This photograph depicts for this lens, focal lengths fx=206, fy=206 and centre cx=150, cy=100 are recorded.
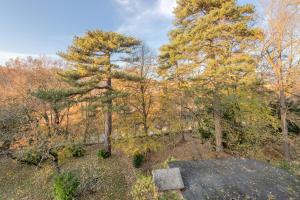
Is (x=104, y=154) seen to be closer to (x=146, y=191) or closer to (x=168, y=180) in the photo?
(x=146, y=191)

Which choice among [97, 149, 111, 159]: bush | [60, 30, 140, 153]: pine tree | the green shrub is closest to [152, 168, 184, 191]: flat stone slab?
[60, 30, 140, 153]: pine tree

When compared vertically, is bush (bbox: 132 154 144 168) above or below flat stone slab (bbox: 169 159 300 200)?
below

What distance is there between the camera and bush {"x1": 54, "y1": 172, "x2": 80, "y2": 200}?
9547 millimetres

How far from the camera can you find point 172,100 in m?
14.9

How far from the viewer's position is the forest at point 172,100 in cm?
1124

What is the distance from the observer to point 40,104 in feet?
54.9

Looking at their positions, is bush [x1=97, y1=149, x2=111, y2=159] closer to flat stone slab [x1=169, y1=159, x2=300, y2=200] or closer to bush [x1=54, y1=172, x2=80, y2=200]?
bush [x1=54, y1=172, x2=80, y2=200]

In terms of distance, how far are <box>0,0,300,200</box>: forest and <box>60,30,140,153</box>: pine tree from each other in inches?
2.8

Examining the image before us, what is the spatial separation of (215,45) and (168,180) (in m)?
8.47

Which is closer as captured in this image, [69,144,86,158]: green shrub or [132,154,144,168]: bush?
[132,154,144,168]: bush

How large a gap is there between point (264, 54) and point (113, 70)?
10154 mm

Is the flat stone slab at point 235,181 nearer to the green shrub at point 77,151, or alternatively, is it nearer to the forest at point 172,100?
the forest at point 172,100

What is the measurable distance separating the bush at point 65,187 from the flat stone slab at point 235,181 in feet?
17.2

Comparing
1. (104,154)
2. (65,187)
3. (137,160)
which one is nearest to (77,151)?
(104,154)
